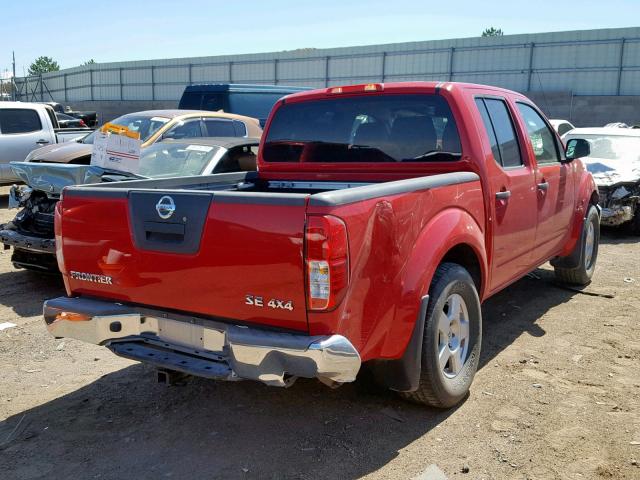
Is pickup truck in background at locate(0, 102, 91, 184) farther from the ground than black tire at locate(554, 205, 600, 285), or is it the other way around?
pickup truck in background at locate(0, 102, 91, 184)

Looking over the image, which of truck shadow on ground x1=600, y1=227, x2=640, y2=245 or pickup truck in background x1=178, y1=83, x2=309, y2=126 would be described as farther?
pickup truck in background x1=178, y1=83, x2=309, y2=126

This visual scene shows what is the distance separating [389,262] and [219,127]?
24.6 feet

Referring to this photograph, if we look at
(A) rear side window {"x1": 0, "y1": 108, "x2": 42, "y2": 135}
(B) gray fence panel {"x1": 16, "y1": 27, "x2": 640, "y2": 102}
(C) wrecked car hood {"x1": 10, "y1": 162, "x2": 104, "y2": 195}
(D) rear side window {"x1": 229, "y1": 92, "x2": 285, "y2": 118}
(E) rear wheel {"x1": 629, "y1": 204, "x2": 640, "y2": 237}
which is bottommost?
(E) rear wheel {"x1": 629, "y1": 204, "x2": 640, "y2": 237}

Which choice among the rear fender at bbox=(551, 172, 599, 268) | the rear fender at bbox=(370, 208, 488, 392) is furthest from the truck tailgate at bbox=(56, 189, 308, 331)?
the rear fender at bbox=(551, 172, 599, 268)

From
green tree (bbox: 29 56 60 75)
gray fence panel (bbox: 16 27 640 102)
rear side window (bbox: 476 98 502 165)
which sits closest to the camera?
rear side window (bbox: 476 98 502 165)

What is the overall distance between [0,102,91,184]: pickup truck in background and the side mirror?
10.1 metres

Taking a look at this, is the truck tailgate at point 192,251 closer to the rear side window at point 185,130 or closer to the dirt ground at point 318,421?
the dirt ground at point 318,421

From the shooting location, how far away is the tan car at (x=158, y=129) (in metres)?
9.23

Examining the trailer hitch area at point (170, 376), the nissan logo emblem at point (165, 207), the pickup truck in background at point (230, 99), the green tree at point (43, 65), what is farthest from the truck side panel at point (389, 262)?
the green tree at point (43, 65)

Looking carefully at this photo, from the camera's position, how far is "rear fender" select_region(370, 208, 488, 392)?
3.41m

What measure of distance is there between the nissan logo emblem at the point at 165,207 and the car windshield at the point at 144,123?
6.06 m

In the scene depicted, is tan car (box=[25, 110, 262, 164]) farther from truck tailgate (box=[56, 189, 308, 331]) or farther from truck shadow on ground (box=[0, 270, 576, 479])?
truck tailgate (box=[56, 189, 308, 331])

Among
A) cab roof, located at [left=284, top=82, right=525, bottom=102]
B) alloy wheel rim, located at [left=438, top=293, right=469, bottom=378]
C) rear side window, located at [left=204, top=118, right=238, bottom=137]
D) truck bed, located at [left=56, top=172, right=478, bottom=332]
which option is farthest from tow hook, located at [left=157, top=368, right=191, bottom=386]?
rear side window, located at [left=204, top=118, right=238, bottom=137]

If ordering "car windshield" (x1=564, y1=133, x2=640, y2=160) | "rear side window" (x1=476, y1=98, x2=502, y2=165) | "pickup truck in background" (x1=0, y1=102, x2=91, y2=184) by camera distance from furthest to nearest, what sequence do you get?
"pickup truck in background" (x1=0, y1=102, x2=91, y2=184)
"car windshield" (x1=564, y1=133, x2=640, y2=160)
"rear side window" (x1=476, y1=98, x2=502, y2=165)
